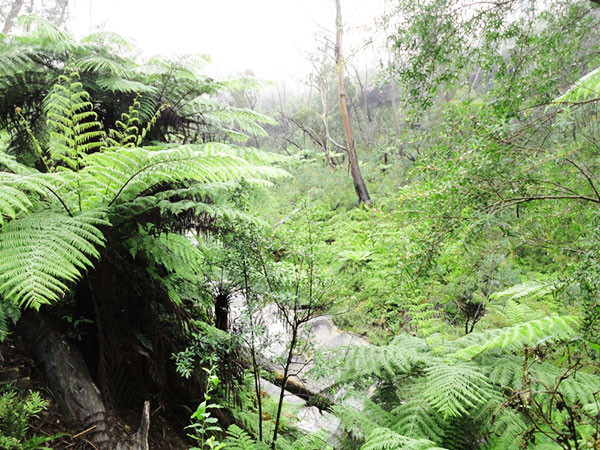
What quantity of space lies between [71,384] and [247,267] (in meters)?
1.10

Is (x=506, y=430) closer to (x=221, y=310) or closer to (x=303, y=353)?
(x=303, y=353)

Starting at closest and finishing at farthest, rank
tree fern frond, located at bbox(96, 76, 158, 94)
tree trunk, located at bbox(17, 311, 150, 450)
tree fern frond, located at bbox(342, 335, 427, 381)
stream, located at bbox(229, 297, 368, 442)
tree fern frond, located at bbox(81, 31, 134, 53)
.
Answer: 1. tree trunk, located at bbox(17, 311, 150, 450)
2. tree fern frond, located at bbox(342, 335, 427, 381)
3. stream, located at bbox(229, 297, 368, 442)
4. tree fern frond, located at bbox(96, 76, 158, 94)
5. tree fern frond, located at bbox(81, 31, 134, 53)

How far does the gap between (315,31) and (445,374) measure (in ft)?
36.3

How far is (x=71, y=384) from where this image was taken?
156 centimetres

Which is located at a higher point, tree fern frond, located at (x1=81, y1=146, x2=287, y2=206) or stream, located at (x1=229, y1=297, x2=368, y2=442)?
tree fern frond, located at (x1=81, y1=146, x2=287, y2=206)

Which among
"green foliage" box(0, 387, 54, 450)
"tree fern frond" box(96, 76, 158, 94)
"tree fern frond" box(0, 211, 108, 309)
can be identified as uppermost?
"tree fern frond" box(96, 76, 158, 94)

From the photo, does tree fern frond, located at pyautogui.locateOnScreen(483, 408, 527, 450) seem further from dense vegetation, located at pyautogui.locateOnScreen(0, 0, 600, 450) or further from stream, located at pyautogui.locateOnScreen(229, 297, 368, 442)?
stream, located at pyautogui.locateOnScreen(229, 297, 368, 442)

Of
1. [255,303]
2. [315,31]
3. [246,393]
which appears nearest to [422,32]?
[255,303]

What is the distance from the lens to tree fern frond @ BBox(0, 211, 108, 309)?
1.09 metres

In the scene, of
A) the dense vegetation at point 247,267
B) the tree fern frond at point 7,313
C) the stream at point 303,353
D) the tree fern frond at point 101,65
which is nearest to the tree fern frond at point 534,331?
the dense vegetation at point 247,267

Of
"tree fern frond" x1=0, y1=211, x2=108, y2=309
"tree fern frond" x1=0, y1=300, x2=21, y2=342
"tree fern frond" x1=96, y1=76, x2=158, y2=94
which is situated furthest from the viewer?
"tree fern frond" x1=96, y1=76, x2=158, y2=94

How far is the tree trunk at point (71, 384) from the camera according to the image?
146cm

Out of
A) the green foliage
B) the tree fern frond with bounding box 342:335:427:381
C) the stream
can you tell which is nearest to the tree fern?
the green foliage

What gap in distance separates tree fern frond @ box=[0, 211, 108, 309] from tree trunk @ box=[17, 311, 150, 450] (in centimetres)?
48
